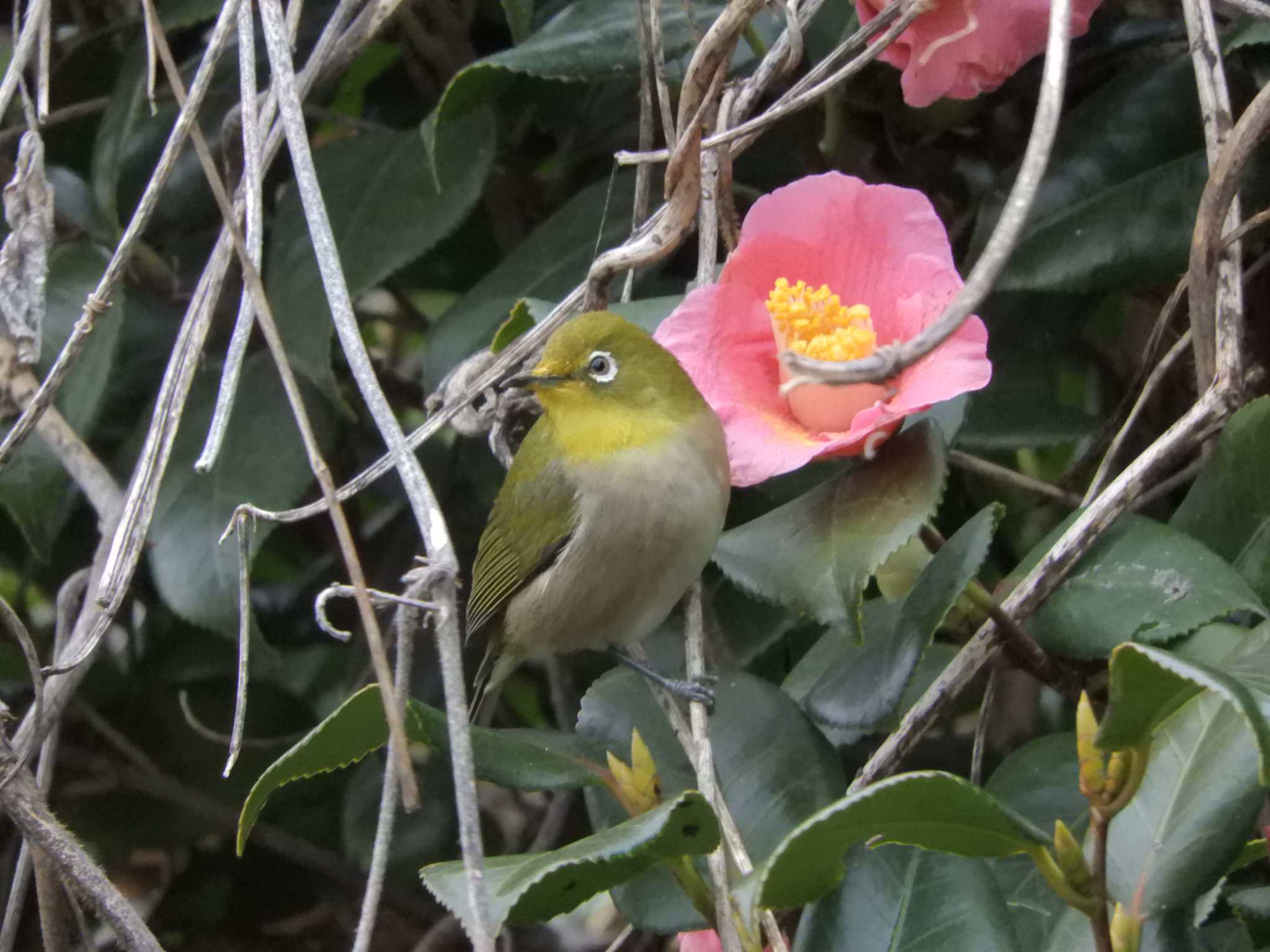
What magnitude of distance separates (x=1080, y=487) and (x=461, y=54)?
1.15 m

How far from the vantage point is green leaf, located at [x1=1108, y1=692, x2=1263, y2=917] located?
3.86ft

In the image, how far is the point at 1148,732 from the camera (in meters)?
1.06

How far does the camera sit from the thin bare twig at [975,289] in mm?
875

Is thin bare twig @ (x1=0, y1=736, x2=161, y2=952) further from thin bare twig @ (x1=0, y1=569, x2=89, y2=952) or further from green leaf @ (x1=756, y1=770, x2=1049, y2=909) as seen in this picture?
green leaf @ (x1=756, y1=770, x2=1049, y2=909)

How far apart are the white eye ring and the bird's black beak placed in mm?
42

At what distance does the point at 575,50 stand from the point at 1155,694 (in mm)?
1141

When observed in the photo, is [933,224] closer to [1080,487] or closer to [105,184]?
[1080,487]

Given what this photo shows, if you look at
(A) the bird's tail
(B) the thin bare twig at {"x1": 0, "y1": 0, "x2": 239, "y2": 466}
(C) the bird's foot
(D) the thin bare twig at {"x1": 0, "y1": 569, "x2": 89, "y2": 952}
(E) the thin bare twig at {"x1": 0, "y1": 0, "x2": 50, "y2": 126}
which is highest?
(E) the thin bare twig at {"x1": 0, "y1": 0, "x2": 50, "y2": 126}

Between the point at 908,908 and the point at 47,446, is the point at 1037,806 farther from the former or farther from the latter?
the point at 47,446

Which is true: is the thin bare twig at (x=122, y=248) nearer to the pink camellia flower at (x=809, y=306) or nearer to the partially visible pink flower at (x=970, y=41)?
the pink camellia flower at (x=809, y=306)

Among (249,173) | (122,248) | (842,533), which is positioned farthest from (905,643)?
(122,248)

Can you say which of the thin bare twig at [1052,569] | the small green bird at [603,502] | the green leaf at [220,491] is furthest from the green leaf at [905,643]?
the green leaf at [220,491]

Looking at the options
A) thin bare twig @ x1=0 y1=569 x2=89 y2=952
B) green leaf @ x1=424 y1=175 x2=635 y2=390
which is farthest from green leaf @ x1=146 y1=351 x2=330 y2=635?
A: green leaf @ x1=424 y1=175 x2=635 y2=390

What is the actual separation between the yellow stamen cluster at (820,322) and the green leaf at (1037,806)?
1.51ft
